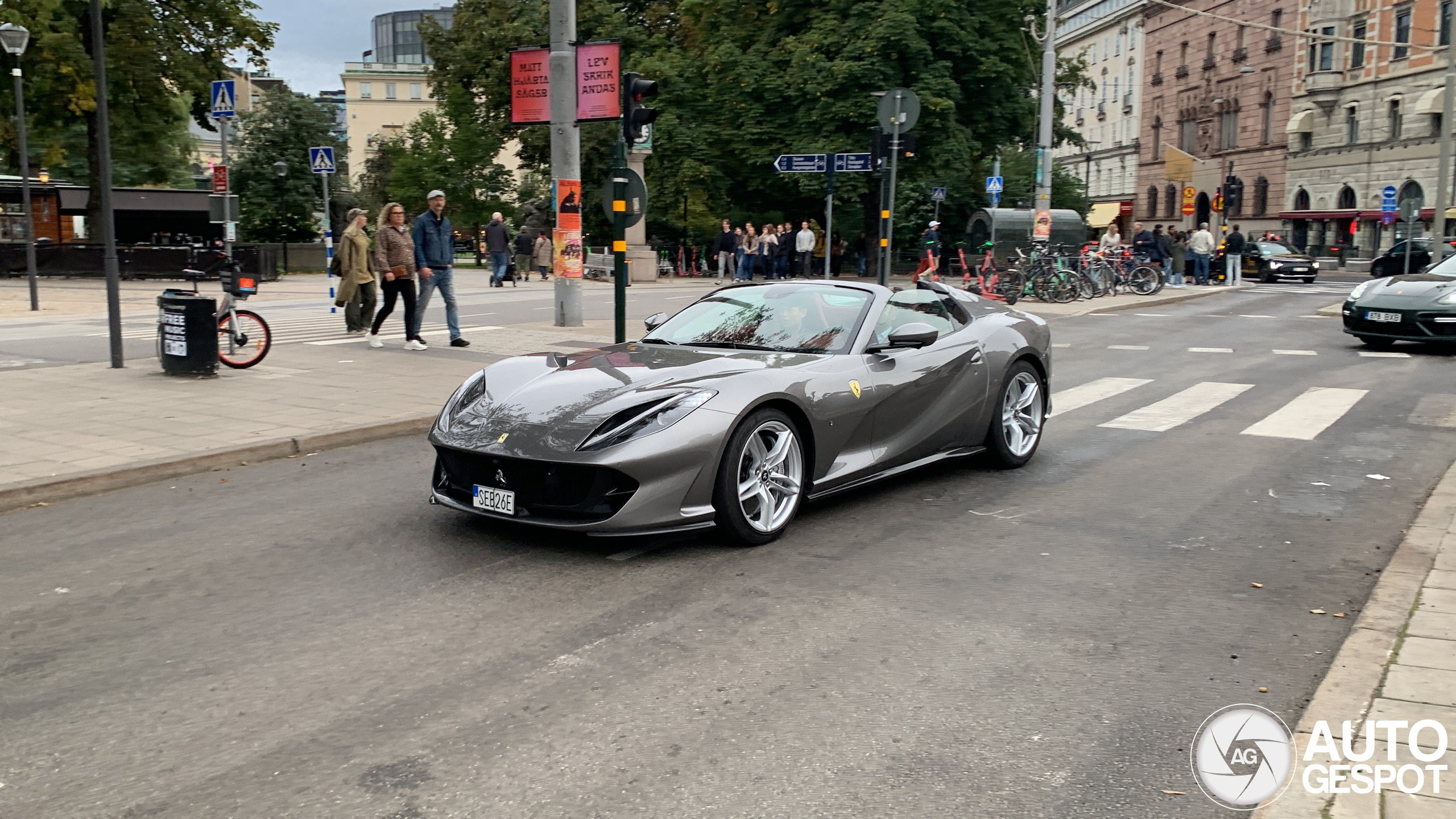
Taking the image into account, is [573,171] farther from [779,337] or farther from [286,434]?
[779,337]

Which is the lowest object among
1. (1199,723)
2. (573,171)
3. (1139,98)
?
(1199,723)

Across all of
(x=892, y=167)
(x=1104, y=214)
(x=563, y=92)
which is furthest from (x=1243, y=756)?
(x=1104, y=214)

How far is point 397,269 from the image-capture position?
13555mm

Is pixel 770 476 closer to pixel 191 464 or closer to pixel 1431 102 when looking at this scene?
pixel 191 464

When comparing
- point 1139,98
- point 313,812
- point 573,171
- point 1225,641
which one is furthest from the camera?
point 1139,98

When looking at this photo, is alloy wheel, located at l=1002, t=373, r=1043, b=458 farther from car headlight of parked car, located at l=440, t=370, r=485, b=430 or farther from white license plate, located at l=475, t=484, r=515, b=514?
white license plate, located at l=475, t=484, r=515, b=514

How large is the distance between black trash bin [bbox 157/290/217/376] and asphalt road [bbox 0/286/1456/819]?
387 centimetres

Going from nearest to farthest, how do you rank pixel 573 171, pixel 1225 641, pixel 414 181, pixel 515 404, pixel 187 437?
pixel 1225 641 < pixel 515 404 < pixel 187 437 < pixel 573 171 < pixel 414 181

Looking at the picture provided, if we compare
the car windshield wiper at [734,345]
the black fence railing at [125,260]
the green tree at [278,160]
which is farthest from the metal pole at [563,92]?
the green tree at [278,160]

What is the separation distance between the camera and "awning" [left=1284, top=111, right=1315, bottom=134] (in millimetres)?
64688

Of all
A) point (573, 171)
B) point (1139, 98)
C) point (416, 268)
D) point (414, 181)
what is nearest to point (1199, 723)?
point (416, 268)

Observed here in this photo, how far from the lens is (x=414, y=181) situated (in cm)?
5466

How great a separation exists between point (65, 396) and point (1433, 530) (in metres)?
9.75

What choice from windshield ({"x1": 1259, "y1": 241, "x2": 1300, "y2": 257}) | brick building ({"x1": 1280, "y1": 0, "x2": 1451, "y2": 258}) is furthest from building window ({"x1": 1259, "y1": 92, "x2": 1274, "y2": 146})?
windshield ({"x1": 1259, "y1": 241, "x2": 1300, "y2": 257})
